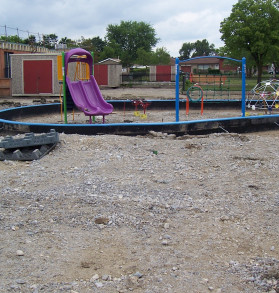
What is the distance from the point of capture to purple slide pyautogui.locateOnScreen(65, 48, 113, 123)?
12.9m

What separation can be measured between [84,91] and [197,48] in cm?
13851

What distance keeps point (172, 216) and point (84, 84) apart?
936cm

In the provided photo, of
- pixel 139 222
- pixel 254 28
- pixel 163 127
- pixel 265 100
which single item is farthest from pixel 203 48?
pixel 139 222

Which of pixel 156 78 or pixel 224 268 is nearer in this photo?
pixel 224 268

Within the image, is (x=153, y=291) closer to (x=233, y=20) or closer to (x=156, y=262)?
(x=156, y=262)

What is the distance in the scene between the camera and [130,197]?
19.5ft

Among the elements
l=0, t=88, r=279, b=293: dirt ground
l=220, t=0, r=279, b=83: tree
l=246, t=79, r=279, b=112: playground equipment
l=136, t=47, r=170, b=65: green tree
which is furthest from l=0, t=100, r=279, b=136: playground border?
l=136, t=47, r=170, b=65: green tree

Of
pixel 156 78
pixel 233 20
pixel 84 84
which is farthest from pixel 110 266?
pixel 156 78

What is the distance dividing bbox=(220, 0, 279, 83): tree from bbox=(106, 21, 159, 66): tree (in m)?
57.0

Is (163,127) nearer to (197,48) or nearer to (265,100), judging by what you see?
(265,100)

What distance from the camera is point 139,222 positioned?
5.12 m

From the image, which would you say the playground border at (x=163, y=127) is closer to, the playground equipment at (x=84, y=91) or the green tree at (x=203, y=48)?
the playground equipment at (x=84, y=91)

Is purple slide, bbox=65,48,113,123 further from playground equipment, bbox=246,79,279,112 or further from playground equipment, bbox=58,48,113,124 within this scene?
playground equipment, bbox=246,79,279,112

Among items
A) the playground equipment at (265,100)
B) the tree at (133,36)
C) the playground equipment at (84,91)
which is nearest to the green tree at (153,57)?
the tree at (133,36)
